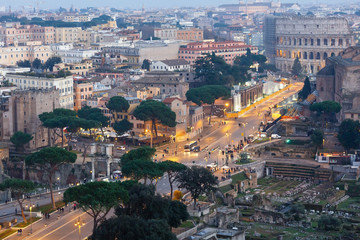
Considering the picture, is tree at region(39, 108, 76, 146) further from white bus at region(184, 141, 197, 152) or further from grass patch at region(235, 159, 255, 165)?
grass patch at region(235, 159, 255, 165)

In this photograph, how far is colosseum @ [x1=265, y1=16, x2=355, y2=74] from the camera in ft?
486

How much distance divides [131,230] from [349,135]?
110 ft

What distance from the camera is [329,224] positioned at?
51906 millimetres

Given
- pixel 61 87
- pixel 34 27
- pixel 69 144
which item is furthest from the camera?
pixel 34 27

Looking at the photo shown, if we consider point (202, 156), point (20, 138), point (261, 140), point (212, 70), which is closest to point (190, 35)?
point (212, 70)

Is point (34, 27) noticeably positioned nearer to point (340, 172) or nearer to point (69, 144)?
point (69, 144)

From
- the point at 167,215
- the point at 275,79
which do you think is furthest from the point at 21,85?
the point at 167,215

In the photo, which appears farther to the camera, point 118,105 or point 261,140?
point 118,105

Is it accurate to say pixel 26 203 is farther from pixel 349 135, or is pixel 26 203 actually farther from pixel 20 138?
pixel 349 135

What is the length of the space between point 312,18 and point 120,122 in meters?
82.7

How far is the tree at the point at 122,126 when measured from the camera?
77.0 m

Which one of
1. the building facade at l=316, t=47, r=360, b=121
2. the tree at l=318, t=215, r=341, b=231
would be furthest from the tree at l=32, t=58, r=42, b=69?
the tree at l=318, t=215, r=341, b=231

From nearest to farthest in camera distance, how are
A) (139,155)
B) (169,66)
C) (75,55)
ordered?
(139,155)
(169,66)
(75,55)

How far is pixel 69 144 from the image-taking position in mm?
74062
